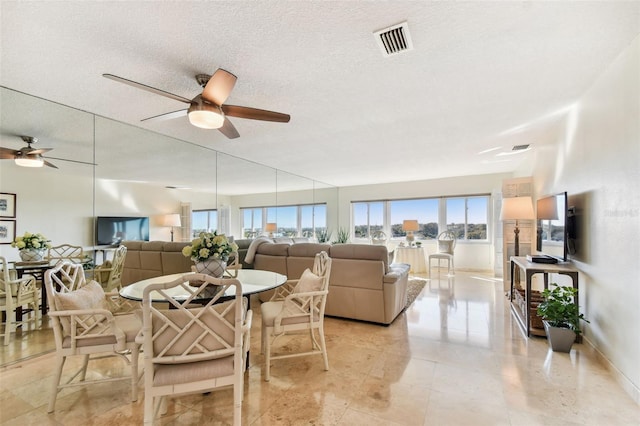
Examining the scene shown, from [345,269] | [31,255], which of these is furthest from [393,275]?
[31,255]

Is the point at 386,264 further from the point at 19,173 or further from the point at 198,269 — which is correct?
the point at 19,173

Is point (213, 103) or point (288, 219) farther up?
point (213, 103)

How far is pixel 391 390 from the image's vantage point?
77.6 inches

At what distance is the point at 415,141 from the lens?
4.16 metres

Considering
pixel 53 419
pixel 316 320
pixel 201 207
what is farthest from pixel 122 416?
pixel 201 207

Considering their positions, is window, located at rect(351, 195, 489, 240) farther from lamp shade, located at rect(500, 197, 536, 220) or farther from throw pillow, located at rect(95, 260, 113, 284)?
throw pillow, located at rect(95, 260, 113, 284)

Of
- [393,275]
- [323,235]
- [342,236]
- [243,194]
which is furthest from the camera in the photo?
[342,236]

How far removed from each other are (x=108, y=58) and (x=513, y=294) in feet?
17.3

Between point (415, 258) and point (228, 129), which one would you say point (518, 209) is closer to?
point (415, 258)

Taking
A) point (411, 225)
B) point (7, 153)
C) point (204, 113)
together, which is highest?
point (204, 113)

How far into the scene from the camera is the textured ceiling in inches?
63.9

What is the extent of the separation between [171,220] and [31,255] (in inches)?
69.0

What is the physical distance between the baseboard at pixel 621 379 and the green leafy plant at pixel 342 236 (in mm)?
6100

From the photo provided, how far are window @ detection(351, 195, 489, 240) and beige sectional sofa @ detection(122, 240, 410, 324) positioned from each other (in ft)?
14.2
